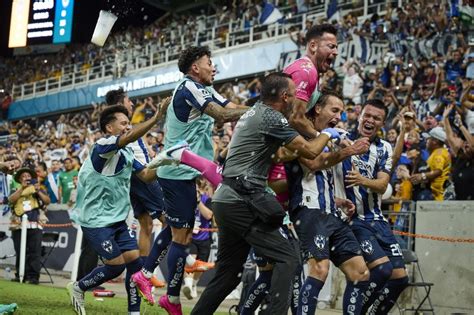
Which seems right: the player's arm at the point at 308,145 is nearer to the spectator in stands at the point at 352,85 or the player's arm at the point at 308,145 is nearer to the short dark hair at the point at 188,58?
the short dark hair at the point at 188,58

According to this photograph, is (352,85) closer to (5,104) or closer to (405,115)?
(405,115)

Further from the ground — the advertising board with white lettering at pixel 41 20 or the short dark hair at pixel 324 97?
the advertising board with white lettering at pixel 41 20

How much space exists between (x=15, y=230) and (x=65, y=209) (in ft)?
7.95

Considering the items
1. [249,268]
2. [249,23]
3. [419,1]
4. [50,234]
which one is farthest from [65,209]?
[249,23]

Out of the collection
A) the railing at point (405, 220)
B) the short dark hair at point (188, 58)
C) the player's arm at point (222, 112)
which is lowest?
the railing at point (405, 220)

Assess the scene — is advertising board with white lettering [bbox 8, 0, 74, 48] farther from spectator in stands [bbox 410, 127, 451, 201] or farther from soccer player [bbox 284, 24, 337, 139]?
soccer player [bbox 284, 24, 337, 139]

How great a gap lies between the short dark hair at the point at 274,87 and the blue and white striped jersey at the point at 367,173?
5.74 ft

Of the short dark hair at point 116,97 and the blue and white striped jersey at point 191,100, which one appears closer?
the blue and white striped jersey at point 191,100

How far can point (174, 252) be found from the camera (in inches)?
299

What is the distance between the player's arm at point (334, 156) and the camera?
6.53 meters

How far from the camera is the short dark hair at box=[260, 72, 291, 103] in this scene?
608 centimetres

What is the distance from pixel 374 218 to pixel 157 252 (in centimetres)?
220

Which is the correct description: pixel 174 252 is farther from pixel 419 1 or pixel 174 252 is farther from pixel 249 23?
pixel 249 23

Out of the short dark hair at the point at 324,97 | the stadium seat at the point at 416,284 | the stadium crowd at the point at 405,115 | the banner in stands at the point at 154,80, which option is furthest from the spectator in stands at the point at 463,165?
the banner in stands at the point at 154,80
